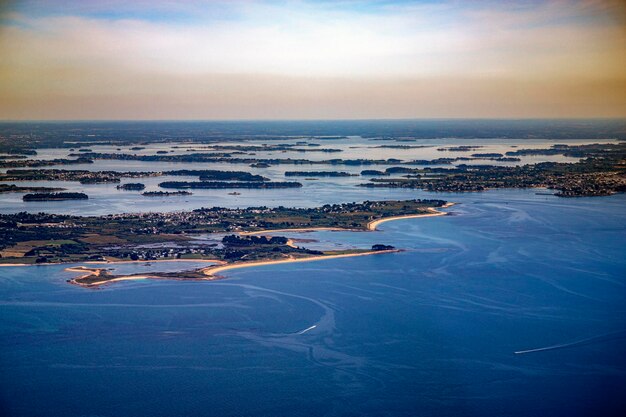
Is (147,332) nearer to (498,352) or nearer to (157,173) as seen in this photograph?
(498,352)

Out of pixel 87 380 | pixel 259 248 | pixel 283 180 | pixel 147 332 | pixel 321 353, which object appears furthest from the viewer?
pixel 283 180

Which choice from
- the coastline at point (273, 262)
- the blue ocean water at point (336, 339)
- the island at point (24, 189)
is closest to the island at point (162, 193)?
the island at point (24, 189)

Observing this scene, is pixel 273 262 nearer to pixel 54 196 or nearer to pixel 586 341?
pixel 586 341

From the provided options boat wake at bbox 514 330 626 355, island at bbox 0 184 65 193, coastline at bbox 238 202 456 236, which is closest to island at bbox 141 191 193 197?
island at bbox 0 184 65 193

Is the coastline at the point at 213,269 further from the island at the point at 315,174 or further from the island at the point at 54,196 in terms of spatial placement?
the island at the point at 315,174

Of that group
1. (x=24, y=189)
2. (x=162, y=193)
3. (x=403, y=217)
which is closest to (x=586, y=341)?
(x=403, y=217)

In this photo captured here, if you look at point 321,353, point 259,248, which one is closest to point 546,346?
point 321,353

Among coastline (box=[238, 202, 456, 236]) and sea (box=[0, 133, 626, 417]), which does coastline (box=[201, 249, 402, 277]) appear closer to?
sea (box=[0, 133, 626, 417])
